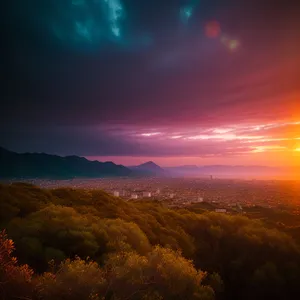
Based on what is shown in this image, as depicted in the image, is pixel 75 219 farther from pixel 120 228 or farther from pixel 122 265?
pixel 122 265

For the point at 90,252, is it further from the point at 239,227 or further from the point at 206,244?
the point at 239,227

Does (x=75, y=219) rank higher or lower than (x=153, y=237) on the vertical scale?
higher

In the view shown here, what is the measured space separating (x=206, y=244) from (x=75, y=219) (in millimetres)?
32801

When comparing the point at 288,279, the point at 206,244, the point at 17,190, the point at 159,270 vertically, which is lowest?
the point at 288,279

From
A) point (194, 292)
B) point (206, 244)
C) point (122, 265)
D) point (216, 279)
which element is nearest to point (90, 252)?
point (122, 265)

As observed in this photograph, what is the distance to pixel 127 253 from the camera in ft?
86.9

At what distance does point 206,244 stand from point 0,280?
45.4 m

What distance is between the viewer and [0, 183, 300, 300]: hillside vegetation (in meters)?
19.8

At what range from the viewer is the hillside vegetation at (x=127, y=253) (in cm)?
1977

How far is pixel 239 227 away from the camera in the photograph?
61188 mm

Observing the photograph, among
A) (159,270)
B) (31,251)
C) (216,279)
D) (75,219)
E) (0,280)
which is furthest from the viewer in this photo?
(216,279)

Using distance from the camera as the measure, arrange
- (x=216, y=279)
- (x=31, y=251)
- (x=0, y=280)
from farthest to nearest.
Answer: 1. (x=216, y=279)
2. (x=31, y=251)
3. (x=0, y=280)

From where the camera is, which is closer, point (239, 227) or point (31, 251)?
point (31, 251)

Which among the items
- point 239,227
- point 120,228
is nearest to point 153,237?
point 120,228
